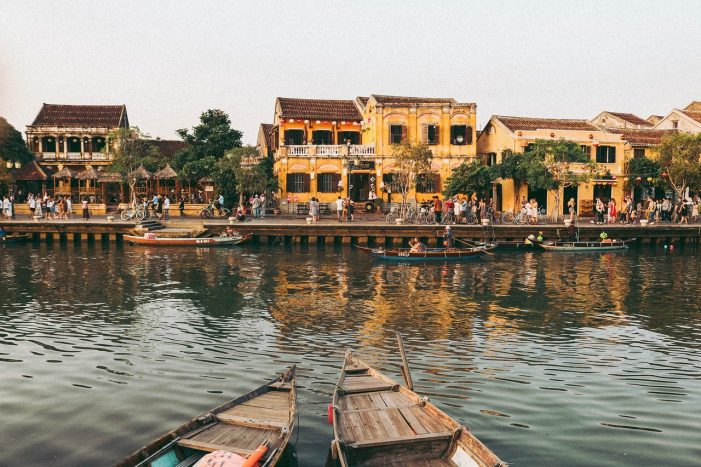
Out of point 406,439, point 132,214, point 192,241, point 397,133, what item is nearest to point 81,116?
point 132,214

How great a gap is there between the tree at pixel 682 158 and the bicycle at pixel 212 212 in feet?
105

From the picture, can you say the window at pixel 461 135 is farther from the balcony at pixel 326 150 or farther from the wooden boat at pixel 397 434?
the wooden boat at pixel 397 434

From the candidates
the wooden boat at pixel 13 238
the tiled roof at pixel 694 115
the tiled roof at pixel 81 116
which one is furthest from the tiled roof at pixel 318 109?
the tiled roof at pixel 694 115

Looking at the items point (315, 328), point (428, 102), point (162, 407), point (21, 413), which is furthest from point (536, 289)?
point (428, 102)

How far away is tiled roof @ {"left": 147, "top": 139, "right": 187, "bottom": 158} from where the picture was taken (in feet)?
216

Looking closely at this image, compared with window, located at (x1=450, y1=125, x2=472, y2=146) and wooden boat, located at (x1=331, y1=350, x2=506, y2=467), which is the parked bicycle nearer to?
window, located at (x1=450, y1=125, x2=472, y2=146)

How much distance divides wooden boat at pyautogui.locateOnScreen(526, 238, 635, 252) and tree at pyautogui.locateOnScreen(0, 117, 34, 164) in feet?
163

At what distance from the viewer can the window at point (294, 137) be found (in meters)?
49.8

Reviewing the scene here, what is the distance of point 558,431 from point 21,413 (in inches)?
377

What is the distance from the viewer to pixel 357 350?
591 inches

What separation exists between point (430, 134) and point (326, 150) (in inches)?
332

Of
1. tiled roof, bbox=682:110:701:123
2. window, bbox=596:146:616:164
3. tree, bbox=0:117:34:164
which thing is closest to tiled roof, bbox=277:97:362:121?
window, bbox=596:146:616:164

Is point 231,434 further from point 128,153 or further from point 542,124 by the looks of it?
point 542,124

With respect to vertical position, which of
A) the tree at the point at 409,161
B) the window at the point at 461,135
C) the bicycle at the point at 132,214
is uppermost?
the window at the point at 461,135
